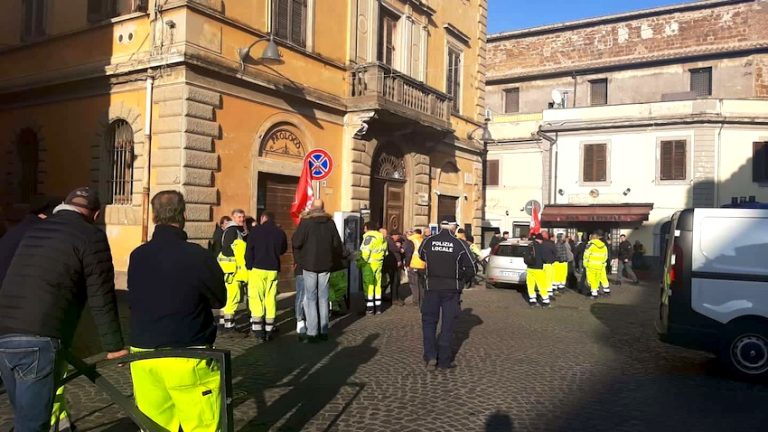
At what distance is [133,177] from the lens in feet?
41.9

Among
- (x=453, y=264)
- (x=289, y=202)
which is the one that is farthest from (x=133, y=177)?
(x=453, y=264)

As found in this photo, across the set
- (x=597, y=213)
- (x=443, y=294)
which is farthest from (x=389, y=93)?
(x=597, y=213)

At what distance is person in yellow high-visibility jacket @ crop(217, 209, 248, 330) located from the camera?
8.95 metres

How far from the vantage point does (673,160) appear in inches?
1112

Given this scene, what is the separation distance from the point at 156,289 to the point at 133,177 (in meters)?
10.1

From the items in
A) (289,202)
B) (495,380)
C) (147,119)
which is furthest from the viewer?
(289,202)

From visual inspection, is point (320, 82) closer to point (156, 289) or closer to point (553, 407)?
point (553, 407)

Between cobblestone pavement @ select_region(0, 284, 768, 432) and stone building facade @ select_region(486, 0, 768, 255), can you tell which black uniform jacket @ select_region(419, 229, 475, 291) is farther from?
stone building facade @ select_region(486, 0, 768, 255)

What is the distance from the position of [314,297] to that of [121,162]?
710 centimetres

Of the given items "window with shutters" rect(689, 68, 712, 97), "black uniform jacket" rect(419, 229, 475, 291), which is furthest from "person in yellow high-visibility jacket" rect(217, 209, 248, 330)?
A: "window with shutters" rect(689, 68, 712, 97)

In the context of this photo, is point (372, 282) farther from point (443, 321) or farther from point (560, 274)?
point (560, 274)

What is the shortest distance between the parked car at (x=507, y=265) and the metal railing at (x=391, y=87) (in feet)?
14.7

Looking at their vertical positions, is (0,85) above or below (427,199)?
above

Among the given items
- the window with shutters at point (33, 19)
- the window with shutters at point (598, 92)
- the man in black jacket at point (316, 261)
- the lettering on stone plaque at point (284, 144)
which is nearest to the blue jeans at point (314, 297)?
the man in black jacket at point (316, 261)
